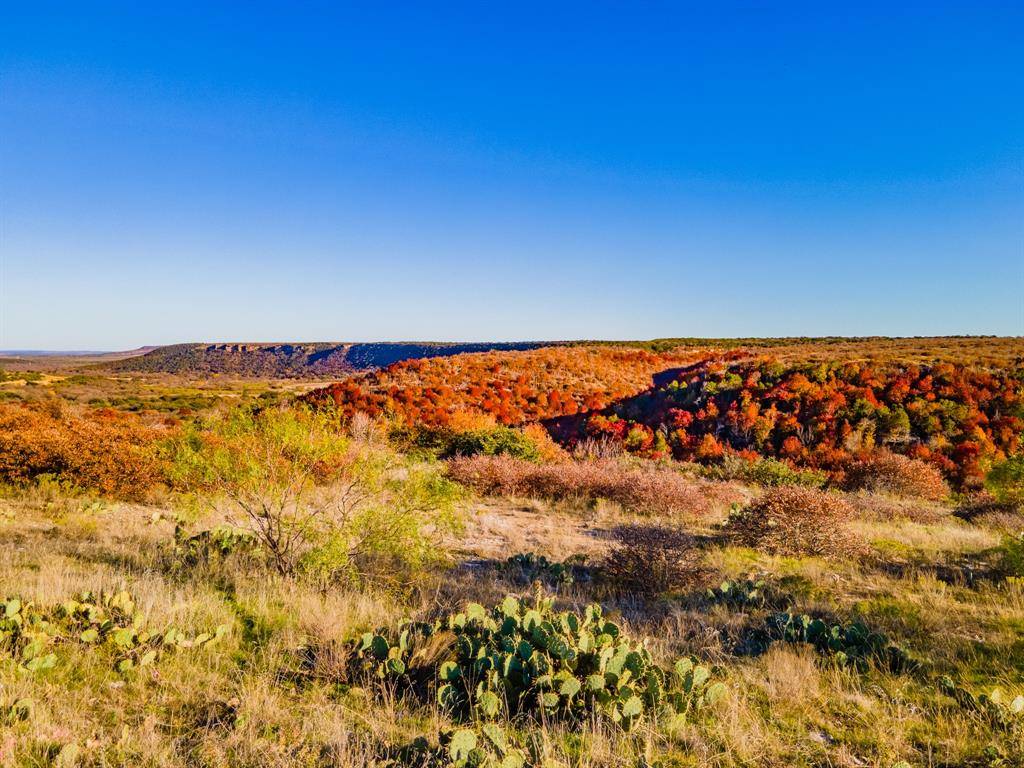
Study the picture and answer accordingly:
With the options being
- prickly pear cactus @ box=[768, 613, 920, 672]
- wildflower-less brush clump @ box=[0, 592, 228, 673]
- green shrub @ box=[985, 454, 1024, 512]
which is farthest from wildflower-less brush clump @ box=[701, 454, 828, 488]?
wildflower-less brush clump @ box=[0, 592, 228, 673]

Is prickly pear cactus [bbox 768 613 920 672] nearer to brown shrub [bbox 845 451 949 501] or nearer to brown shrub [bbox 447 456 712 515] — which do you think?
brown shrub [bbox 447 456 712 515]

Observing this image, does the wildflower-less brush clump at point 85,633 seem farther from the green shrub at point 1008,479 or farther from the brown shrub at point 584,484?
the brown shrub at point 584,484

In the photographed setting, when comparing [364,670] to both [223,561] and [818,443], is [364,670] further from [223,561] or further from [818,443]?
[818,443]

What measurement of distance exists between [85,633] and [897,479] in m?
18.1

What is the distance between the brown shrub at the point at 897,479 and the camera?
565 inches

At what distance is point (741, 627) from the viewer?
17.1 ft

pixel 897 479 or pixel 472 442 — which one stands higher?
pixel 472 442

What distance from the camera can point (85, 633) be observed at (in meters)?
3.88

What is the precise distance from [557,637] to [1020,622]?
5354mm

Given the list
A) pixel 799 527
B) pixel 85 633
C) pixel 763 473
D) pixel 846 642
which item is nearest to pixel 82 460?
pixel 85 633

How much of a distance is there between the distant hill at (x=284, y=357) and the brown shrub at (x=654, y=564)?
95.1 m

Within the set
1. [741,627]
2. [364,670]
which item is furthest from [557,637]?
[741,627]

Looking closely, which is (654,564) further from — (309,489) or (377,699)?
(309,489)

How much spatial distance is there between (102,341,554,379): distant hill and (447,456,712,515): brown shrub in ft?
291
